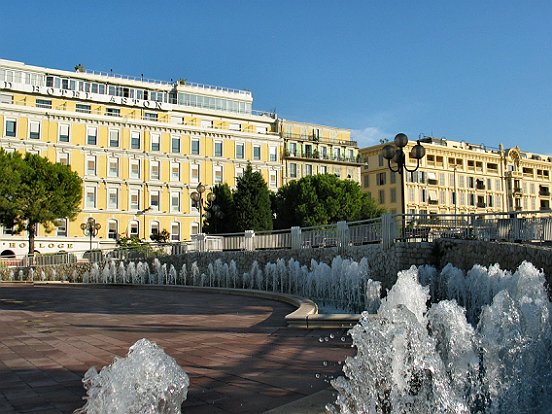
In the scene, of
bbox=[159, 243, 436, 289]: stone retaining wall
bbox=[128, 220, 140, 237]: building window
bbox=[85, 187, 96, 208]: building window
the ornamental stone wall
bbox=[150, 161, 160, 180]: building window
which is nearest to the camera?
the ornamental stone wall

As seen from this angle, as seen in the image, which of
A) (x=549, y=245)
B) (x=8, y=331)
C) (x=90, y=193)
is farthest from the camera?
(x=90, y=193)

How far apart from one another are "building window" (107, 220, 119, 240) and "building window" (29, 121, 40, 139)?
9.89 meters

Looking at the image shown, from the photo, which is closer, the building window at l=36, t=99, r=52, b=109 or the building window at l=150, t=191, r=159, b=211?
the building window at l=36, t=99, r=52, b=109

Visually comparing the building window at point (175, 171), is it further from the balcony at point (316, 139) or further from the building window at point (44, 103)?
the balcony at point (316, 139)

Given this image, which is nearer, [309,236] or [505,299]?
[505,299]

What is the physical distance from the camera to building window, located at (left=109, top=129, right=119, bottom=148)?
51125 millimetres

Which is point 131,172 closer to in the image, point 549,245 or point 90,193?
point 90,193

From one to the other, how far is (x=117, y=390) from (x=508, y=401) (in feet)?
11.3

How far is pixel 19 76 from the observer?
50.5 metres

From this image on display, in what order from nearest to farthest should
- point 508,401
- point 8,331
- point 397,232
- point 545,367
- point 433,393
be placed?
1. point 433,393
2. point 508,401
3. point 545,367
4. point 8,331
5. point 397,232

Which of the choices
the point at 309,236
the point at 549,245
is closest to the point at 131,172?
the point at 309,236

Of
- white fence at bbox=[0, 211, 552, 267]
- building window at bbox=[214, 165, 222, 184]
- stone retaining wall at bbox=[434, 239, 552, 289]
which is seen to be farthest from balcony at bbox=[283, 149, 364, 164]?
stone retaining wall at bbox=[434, 239, 552, 289]

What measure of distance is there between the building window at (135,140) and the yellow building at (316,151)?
52.9 ft

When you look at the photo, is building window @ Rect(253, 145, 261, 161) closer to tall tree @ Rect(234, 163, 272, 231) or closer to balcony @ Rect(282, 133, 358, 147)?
balcony @ Rect(282, 133, 358, 147)
